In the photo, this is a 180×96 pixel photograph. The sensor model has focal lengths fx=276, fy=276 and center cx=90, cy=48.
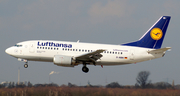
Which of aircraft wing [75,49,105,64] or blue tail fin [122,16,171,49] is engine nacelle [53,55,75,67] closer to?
aircraft wing [75,49,105,64]

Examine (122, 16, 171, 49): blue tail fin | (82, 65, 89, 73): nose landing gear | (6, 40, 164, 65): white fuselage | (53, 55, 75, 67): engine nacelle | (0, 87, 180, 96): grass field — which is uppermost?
(122, 16, 171, 49): blue tail fin

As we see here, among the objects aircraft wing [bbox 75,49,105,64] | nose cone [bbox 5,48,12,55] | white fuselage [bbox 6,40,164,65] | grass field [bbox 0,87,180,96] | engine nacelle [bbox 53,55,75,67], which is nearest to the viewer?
grass field [bbox 0,87,180,96]

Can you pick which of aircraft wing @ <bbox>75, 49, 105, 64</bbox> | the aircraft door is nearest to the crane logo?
aircraft wing @ <bbox>75, 49, 105, 64</bbox>

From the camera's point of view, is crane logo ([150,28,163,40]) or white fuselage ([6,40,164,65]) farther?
crane logo ([150,28,163,40])

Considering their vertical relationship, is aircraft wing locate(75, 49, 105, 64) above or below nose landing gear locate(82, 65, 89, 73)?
above

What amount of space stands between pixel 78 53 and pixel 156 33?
11.3m

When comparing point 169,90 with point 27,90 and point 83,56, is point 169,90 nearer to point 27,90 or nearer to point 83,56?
point 83,56

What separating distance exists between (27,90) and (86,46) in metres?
9.13

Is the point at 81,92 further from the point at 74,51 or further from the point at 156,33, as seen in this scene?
the point at 156,33

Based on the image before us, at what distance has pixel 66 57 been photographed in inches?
1355

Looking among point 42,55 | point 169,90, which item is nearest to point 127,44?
point 169,90

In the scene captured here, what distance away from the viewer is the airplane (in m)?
34.6

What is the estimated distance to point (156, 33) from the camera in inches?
1500

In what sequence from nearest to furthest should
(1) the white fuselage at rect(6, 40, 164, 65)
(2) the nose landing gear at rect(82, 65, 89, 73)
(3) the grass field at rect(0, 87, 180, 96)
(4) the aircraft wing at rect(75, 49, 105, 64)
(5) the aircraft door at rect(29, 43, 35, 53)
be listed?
(3) the grass field at rect(0, 87, 180, 96) → (4) the aircraft wing at rect(75, 49, 105, 64) → (1) the white fuselage at rect(6, 40, 164, 65) → (5) the aircraft door at rect(29, 43, 35, 53) → (2) the nose landing gear at rect(82, 65, 89, 73)
